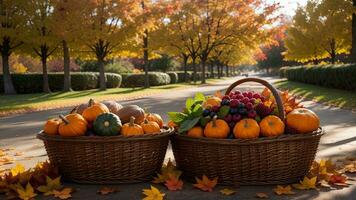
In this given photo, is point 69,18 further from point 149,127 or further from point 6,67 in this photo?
point 149,127

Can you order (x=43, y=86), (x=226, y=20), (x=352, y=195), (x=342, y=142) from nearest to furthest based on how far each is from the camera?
(x=352, y=195)
(x=342, y=142)
(x=43, y=86)
(x=226, y=20)

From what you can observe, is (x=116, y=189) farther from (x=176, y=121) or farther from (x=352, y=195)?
(x=352, y=195)

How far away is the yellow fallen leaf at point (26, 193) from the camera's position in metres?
4.21

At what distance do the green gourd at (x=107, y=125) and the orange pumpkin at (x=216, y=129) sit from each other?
958mm

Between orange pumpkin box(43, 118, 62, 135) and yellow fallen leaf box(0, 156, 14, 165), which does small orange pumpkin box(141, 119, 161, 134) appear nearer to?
orange pumpkin box(43, 118, 62, 135)

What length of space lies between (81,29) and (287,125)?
2046 cm

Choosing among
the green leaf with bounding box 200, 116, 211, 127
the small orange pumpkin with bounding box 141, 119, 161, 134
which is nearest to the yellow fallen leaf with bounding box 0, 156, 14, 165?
the small orange pumpkin with bounding box 141, 119, 161, 134

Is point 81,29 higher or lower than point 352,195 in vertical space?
higher

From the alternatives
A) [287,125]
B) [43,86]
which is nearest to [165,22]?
[43,86]

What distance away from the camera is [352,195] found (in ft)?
14.0

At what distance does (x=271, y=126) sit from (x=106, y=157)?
176 cm

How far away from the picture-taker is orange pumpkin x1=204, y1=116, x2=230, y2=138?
4.63 m

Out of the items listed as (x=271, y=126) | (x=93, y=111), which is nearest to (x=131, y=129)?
(x=93, y=111)

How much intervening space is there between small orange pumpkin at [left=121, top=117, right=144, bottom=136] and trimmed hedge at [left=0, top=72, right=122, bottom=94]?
24468 mm
